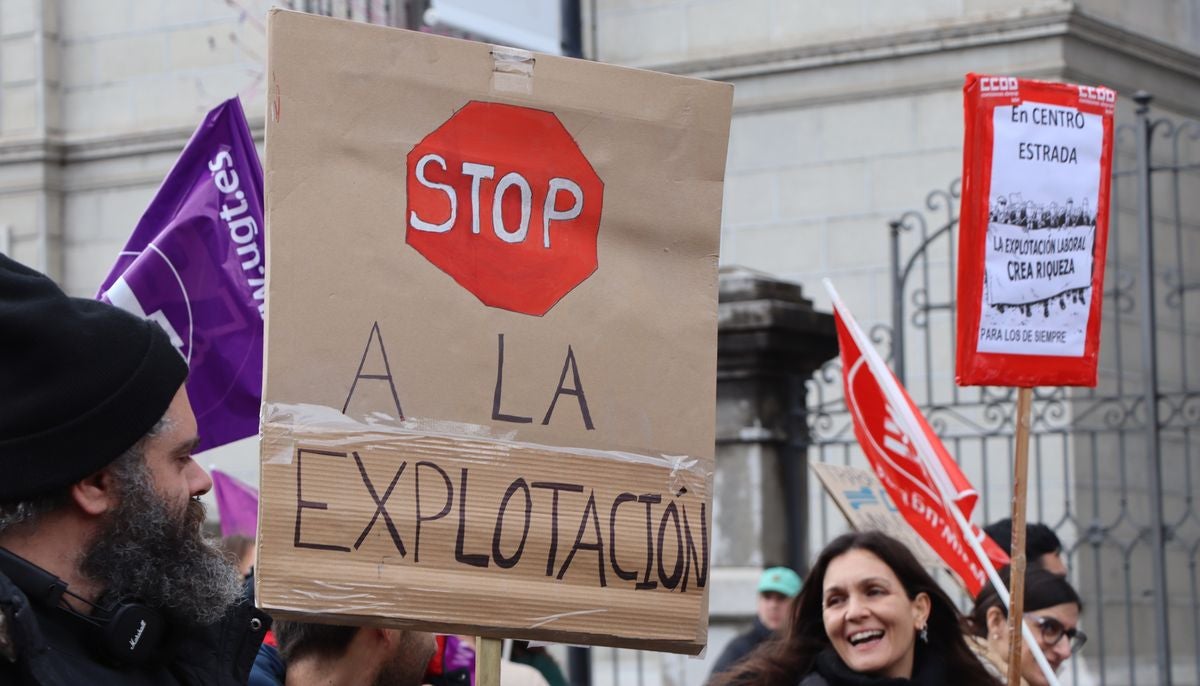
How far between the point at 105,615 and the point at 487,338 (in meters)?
0.77

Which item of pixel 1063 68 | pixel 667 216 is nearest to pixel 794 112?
pixel 1063 68

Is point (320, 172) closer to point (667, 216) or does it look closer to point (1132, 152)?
point (667, 216)

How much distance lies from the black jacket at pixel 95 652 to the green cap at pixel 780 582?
17.1 ft

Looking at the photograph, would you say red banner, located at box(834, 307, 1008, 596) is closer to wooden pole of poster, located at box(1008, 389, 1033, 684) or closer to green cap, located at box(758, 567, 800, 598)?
wooden pole of poster, located at box(1008, 389, 1033, 684)

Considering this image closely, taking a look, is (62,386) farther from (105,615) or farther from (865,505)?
(865,505)

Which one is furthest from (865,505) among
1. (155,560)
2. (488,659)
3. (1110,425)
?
(1110,425)

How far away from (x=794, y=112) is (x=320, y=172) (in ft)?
33.2

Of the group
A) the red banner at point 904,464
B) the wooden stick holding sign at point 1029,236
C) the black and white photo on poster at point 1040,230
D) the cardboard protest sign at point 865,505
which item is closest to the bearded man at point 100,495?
the wooden stick holding sign at point 1029,236

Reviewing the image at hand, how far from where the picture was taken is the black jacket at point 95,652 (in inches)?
93.7

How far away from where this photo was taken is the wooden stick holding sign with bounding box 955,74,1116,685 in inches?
181

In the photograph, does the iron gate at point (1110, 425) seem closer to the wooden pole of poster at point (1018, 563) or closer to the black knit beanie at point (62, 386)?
the wooden pole of poster at point (1018, 563)

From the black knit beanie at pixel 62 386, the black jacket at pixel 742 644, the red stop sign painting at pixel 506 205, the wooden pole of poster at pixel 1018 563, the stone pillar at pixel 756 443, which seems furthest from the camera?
the stone pillar at pixel 756 443

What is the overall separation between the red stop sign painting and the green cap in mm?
5012

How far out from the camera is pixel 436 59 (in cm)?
304
